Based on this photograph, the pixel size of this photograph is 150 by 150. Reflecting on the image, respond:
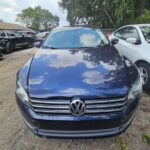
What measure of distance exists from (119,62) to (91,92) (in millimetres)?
1009

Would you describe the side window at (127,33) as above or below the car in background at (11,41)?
above

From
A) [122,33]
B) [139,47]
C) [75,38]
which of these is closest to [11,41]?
[122,33]

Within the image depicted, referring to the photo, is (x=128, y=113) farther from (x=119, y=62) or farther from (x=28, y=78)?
(x=28, y=78)

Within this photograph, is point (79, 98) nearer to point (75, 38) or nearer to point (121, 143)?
point (121, 143)

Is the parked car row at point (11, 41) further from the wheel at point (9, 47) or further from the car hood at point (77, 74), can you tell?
the car hood at point (77, 74)

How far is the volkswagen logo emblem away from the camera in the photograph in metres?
2.81

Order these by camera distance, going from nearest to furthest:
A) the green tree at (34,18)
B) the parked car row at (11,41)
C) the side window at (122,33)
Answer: the side window at (122,33), the parked car row at (11,41), the green tree at (34,18)

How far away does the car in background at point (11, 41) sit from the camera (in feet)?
49.6

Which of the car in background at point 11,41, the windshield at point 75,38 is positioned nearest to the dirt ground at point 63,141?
the windshield at point 75,38

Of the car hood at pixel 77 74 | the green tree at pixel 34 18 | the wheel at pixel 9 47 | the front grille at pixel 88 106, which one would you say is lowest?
the green tree at pixel 34 18

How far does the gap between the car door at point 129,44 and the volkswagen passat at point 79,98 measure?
2361mm

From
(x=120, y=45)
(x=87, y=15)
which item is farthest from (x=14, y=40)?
(x=87, y=15)

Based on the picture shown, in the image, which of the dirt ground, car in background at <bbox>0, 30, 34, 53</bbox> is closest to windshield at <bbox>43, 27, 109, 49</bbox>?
the dirt ground

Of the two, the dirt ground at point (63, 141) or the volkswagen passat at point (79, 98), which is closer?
the volkswagen passat at point (79, 98)
